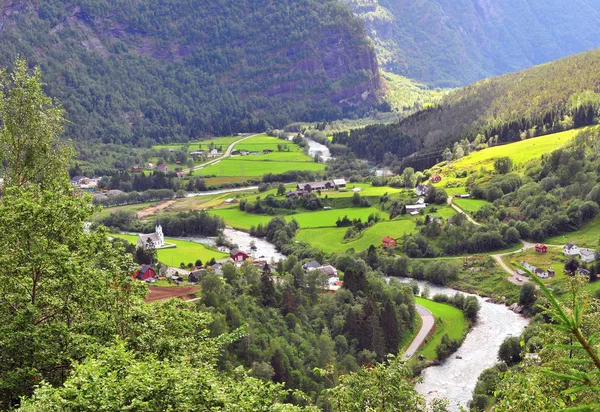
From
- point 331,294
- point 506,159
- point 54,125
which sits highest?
point 54,125

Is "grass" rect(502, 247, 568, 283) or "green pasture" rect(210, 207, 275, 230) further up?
"green pasture" rect(210, 207, 275, 230)

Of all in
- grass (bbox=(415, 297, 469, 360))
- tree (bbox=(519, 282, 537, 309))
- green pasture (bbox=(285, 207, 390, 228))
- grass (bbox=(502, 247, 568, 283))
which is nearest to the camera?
grass (bbox=(415, 297, 469, 360))

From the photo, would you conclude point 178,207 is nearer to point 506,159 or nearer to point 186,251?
point 186,251

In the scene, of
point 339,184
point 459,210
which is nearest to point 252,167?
point 339,184

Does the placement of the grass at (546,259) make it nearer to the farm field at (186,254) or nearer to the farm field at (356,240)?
the farm field at (356,240)

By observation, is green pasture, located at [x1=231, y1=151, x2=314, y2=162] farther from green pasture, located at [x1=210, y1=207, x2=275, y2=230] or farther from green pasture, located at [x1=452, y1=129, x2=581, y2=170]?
green pasture, located at [x1=210, y1=207, x2=275, y2=230]

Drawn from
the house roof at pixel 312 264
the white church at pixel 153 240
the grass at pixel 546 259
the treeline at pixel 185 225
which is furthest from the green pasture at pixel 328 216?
the grass at pixel 546 259

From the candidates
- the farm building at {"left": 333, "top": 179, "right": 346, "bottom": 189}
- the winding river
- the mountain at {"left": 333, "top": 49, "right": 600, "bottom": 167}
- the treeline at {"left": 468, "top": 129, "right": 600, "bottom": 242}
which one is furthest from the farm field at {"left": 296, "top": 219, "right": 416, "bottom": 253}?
the mountain at {"left": 333, "top": 49, "right": 600, "bottom": 167}

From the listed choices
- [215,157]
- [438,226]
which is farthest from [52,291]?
[215,157]
